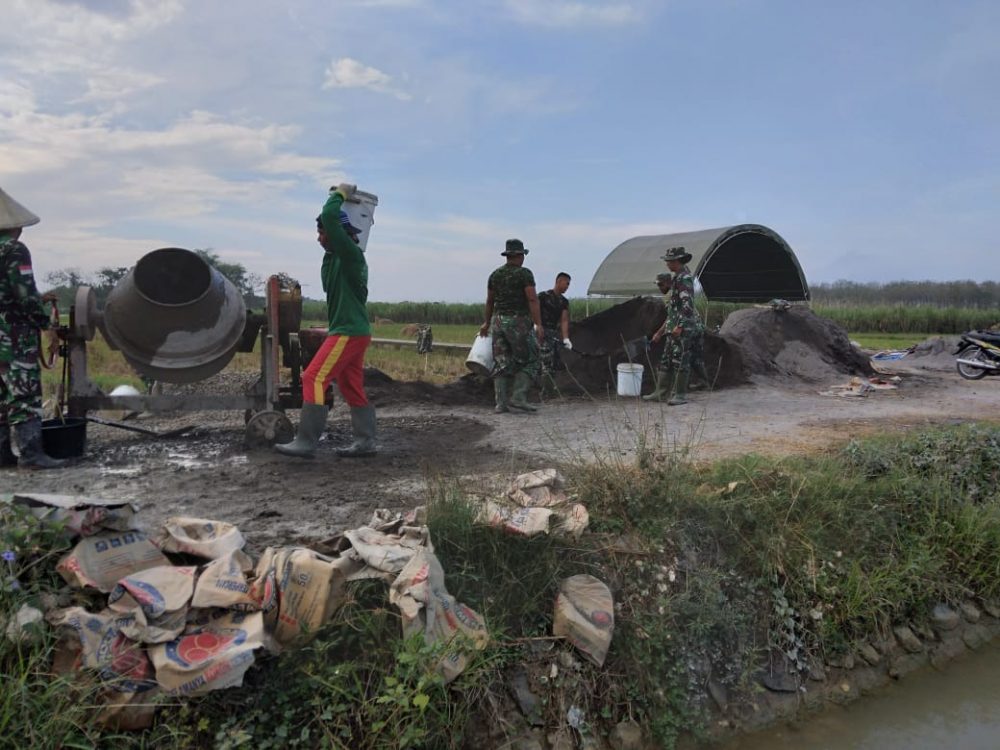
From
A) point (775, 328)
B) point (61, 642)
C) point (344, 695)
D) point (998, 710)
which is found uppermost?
point (775, 328)

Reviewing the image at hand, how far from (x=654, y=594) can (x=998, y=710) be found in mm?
1869

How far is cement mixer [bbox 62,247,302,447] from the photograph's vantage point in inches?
224

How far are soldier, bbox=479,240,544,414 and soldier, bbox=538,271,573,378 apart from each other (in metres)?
1.01

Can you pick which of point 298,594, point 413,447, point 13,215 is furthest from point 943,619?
point 13,215

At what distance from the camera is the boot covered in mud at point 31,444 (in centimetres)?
509

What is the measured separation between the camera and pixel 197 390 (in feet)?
30.8

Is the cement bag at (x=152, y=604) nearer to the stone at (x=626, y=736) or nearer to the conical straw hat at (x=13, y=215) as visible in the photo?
the stone at (x=626, y=736)

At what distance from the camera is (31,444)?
5.12m

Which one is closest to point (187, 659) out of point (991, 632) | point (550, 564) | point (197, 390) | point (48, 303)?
point (550, 564)

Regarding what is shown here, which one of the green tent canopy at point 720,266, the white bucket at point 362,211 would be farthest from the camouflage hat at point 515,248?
the green tent canopy at point 720,266

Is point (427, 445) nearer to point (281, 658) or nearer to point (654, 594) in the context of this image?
point (654, 594)

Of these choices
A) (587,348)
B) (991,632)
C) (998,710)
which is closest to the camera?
(998,710)

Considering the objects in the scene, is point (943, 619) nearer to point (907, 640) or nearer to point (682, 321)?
point (907, 640)

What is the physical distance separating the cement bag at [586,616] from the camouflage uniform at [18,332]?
3.92m
